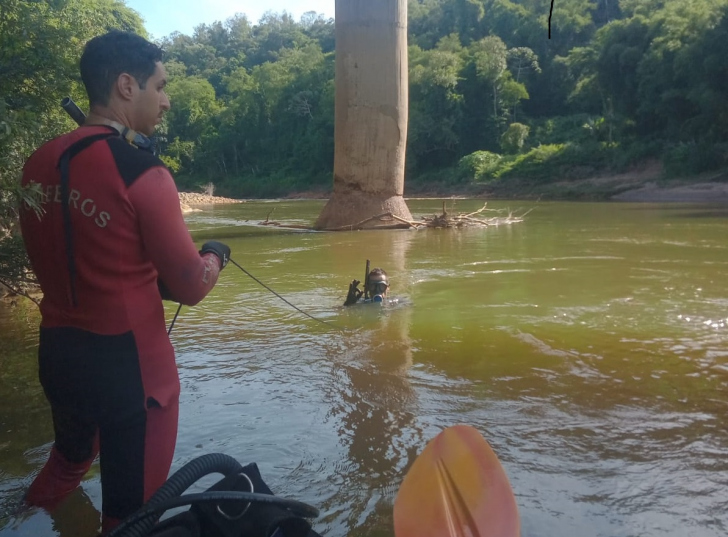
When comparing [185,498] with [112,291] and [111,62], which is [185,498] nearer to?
[112,291]

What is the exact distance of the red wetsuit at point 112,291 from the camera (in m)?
2.10

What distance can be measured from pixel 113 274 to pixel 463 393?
2.66m

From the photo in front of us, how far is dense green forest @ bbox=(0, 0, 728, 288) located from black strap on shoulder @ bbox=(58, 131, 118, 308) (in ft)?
2.58

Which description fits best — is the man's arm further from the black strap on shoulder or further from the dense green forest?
the dense green forest

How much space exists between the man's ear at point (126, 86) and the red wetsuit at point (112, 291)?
5.8 inches

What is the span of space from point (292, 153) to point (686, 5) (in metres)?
43.7

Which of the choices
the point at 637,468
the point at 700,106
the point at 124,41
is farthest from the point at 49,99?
the point at 700,106

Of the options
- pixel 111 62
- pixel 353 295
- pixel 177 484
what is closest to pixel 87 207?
pixel 111 62

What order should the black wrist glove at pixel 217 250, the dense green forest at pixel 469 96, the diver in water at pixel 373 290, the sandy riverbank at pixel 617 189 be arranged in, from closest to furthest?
1. the black wrist glove at pixel 217 250
2. the dense green forest at pixel 469 96
3. the diver in water at pixel 373 290
4. the sandy riverbank at pixel 617 189

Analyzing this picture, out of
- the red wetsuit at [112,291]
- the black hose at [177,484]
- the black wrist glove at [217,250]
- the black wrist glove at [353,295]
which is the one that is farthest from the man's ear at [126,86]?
the black wrist glove at [353,295]

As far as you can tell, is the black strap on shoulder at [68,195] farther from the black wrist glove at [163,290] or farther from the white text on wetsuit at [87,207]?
the black wrist glove at [163,290]

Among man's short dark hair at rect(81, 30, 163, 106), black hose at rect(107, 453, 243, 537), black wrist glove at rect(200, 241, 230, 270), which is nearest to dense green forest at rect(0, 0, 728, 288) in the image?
man's short dark hair at rect(81, 30, 163, 106)

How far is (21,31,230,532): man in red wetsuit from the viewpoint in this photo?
2.11m

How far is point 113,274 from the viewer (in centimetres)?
213
